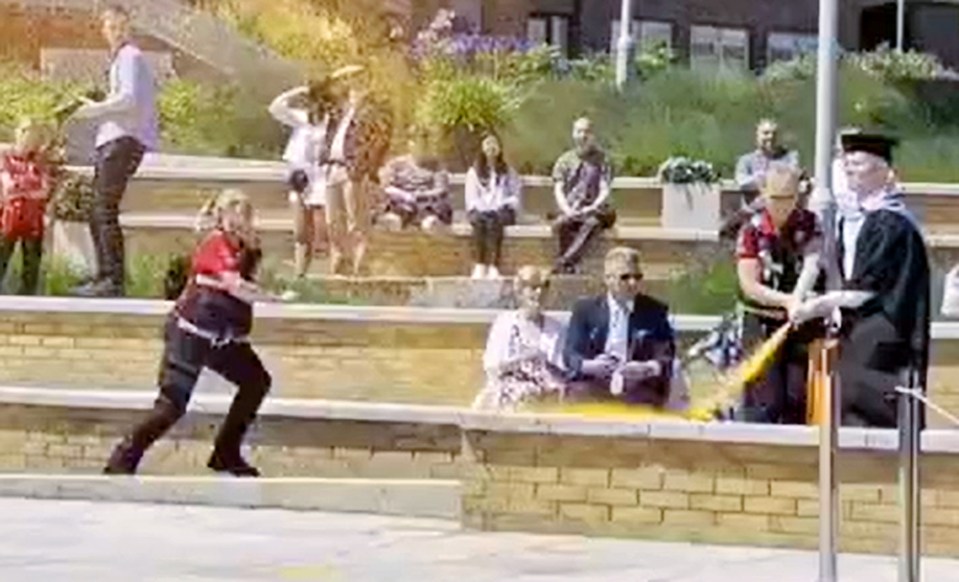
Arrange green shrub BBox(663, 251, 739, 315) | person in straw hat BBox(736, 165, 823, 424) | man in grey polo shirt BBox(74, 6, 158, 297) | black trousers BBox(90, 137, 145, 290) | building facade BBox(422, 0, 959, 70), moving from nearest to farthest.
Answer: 1. person in straw hat BBox(736, 165, 823, 424)
2. man in grey polo shirt BBox(74, 6, 158, 297)
3. black trousers BBox(90, 137, 145, 290)
4. green shrub BBox(663, 251, 739, 315)
5. building facade BBox(422, 0, 959, 70)

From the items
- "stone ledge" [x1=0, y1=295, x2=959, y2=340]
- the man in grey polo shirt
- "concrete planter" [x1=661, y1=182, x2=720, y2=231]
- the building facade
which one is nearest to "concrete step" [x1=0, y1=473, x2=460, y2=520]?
"stone ledge" [x1=0, y1=295, x2=959, y2=340]

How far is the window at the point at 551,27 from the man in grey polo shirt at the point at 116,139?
74.4 feet

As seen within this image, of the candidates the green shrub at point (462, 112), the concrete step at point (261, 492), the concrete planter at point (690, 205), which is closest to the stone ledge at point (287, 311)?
the concrete step at point (261, 492)

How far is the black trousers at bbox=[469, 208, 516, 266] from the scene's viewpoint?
22109 millimetres

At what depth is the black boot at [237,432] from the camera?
15.2m

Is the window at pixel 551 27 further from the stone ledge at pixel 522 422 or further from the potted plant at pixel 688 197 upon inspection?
the stone ledge at pixel 522 422

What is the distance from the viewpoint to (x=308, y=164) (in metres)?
22.1

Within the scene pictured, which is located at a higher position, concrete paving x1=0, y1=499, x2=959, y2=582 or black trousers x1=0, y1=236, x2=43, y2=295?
black trousers x1=0, y1=236, x2=43, y2=295

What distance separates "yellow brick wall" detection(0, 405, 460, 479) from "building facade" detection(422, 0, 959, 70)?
23.7 metres

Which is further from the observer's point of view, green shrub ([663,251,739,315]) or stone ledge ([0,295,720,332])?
green shrub ([663,251,739,315])

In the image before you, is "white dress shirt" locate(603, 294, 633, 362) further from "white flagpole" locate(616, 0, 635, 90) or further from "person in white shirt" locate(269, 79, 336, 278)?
"white flagpole" locate(616, 0, 635, 90)

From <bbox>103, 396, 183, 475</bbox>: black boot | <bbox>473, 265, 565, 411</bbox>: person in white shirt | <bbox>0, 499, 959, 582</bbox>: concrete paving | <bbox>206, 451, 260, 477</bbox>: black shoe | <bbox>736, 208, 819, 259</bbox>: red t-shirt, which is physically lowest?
<bbox>0, 499, 959, 582</bbox>: concrete paving

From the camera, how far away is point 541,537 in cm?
1369

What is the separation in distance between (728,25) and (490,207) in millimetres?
23164
